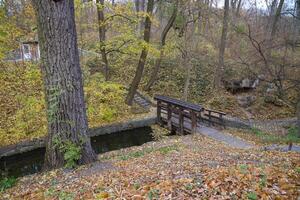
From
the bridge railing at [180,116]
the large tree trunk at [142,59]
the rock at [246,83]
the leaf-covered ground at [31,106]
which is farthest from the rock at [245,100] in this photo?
the leaf-covered ground at [31,106]

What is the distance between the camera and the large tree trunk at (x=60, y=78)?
5078 millimetres

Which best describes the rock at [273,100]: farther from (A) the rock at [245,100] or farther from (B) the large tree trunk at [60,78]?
(B) the large tree trunk at [60,78]

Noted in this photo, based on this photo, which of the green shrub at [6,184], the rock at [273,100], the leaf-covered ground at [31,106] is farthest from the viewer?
the rock at [273,100]

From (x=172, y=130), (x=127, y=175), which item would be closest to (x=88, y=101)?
(x=172, y=130)

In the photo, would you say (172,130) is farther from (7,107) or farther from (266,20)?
(266,20)

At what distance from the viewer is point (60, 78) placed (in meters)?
5.32

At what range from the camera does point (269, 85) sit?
1853 cm

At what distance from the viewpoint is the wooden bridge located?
1105 cm

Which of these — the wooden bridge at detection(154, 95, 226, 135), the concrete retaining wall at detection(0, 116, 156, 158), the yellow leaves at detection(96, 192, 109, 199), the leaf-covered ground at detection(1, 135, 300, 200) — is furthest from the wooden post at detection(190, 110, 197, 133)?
the yellow leaves at detection(96, 192, 109, 199)

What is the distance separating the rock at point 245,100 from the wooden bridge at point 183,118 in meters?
4.92

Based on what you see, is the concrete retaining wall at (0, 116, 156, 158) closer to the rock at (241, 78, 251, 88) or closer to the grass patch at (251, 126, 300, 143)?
the grass patch at (251, 126, 300, 143)

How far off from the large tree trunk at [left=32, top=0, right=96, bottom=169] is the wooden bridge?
240 inches

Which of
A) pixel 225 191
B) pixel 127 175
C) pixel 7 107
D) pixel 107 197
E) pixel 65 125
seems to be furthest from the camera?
pixel 7 107

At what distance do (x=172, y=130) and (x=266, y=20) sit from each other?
18902 millimetres
